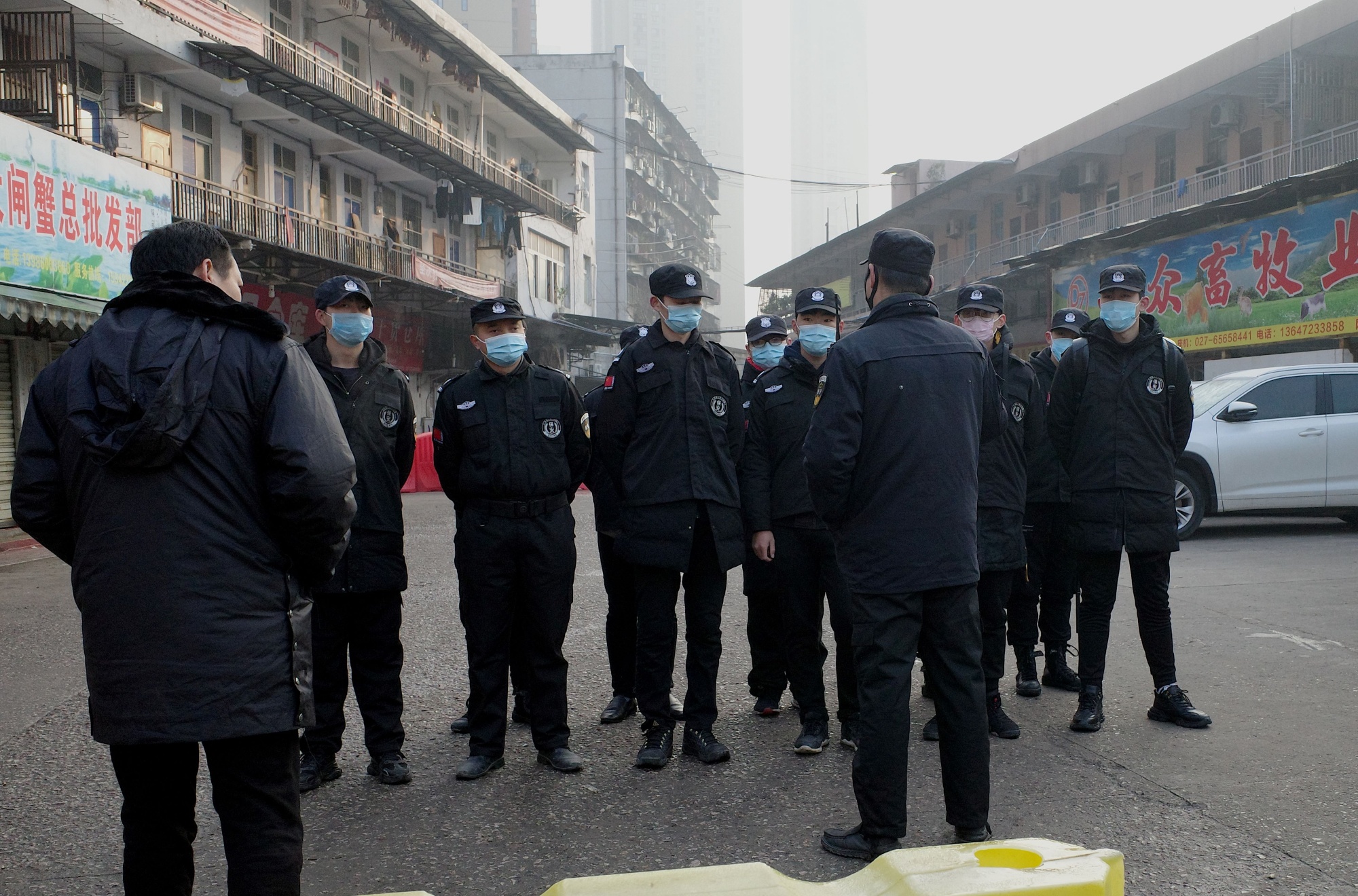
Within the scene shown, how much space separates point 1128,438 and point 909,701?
83.7 inches

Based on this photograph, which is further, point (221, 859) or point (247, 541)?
point (221, 859)

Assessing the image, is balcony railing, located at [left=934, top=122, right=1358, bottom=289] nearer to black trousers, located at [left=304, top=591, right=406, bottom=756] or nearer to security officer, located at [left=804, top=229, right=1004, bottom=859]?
security officer, located at [left=804, top=229, right=1004, bottom=859]

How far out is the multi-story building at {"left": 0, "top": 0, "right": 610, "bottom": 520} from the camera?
42.5ft

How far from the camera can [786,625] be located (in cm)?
494

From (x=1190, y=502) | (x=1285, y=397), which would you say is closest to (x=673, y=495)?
(x=1190, y=502)

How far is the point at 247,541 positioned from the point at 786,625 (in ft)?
9.18

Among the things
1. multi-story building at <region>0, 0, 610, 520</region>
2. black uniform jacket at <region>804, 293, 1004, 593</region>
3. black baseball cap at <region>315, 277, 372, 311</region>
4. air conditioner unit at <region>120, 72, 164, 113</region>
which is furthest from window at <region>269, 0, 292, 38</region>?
black uniform jacket at <region>804, 293, 1004, 593</region>

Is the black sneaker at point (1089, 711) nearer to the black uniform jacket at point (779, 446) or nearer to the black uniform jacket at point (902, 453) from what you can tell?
the black uniform jacket at point (779, 446)

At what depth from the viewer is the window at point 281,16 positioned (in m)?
21.9

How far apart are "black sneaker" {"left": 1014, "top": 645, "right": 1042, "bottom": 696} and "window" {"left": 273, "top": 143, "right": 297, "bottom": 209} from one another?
19.3 m

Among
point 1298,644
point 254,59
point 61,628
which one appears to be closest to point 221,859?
point 61,628

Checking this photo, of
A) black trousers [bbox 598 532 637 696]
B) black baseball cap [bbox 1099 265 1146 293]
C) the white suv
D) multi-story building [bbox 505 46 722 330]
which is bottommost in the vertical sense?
black trousers [bbox 598 532 637 696]

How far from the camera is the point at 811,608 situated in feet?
16.1

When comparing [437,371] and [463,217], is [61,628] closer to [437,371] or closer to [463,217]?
[437,371]
